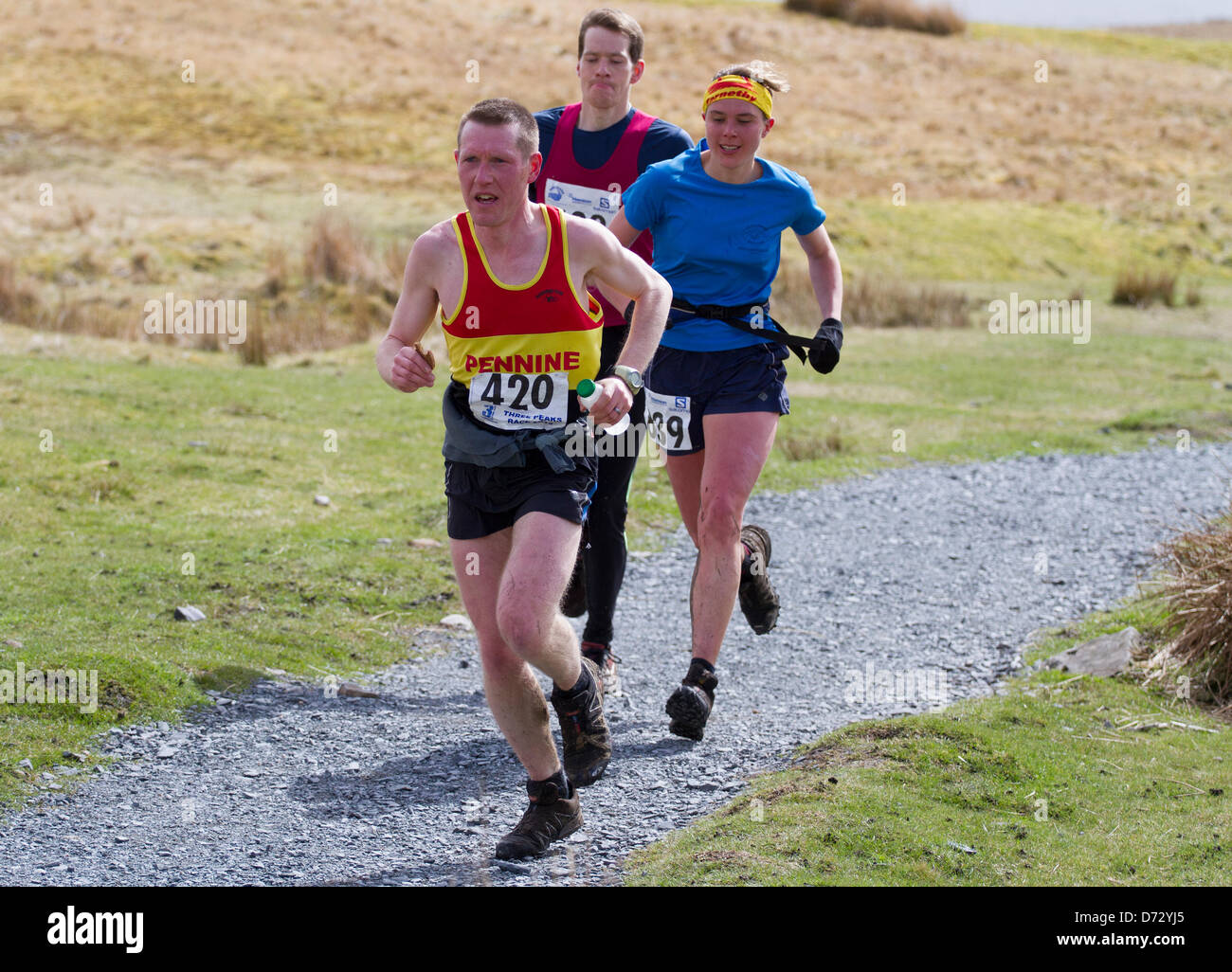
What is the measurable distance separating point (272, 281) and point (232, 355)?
16.4ft

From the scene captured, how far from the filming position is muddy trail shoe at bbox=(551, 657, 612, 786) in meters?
4.94

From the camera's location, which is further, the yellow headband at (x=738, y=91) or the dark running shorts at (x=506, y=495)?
the yellow headband at (x=738, y=91)

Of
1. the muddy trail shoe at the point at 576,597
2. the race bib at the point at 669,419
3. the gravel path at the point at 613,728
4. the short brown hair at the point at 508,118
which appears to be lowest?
the gravel path at the point at 613,728

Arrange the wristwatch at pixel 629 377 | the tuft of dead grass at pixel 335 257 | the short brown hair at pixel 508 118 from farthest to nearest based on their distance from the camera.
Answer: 1. the tuft of dead grass at pixel 335 257
2. the wristwatch at pixel 629 377
3. the short brown hair at pixel 508 118

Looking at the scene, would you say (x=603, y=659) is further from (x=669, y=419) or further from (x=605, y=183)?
(x=605, y=183)

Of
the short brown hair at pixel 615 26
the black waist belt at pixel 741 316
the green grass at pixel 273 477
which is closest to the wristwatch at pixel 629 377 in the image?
the black waist belt at pixel 741 316

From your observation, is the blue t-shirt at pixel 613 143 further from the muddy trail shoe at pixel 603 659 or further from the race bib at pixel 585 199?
the muddy trail shoe at pixel 603 659

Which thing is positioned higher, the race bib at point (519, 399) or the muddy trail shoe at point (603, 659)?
the race bib at point (519, 399)

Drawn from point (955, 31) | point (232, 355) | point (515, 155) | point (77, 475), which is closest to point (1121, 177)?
point (955, 31)

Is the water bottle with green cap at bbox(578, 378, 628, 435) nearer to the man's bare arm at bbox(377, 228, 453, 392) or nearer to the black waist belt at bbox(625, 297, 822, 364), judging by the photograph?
the man's bare arm at bbox(377, 228, 453, 392)

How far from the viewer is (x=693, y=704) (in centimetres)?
575

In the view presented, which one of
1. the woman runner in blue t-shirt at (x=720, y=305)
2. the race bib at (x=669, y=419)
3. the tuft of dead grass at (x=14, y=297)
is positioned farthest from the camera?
the tuft of dead grass at (x=14, y=297)

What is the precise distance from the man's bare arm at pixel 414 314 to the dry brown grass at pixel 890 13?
5923 centimetres

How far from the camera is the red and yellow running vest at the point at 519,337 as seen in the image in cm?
458
